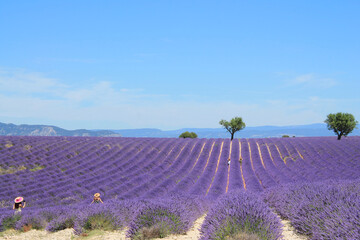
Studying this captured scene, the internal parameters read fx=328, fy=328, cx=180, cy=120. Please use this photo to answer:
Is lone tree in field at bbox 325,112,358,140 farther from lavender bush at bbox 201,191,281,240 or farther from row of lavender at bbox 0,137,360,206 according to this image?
lavender bush at bbox 201,191,281,240

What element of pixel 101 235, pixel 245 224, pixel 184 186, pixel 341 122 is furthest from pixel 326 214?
pixel 341 122

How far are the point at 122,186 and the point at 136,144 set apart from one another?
14.2 m

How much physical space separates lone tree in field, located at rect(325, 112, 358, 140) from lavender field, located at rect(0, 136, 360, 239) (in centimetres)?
865

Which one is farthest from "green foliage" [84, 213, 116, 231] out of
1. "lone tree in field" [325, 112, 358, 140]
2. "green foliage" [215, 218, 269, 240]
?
"lone tree in field" [325, 112, 358, 140]

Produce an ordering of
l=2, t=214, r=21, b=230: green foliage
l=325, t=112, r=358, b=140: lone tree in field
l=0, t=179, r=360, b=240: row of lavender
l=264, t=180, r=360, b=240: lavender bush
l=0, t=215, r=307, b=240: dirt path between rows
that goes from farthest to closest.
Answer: l=325, t=112, r=358, b=140: lone tree in field < l=2, t=214, r=21, b=230: green foliage < l=0, t=215, r=307, b=240: dirt path between rows < l=0, t=179, r=360, b=240: row of lavender < l=264, t=180, r=360, b=240: lavender bush

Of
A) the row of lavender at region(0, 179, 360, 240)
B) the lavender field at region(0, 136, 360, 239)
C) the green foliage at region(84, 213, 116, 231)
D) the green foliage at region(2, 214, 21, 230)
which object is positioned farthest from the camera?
the green foliage at region(2, 214, 21, 230)

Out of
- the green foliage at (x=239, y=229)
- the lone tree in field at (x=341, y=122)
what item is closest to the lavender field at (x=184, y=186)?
the green foliage at (x=239, y=229)

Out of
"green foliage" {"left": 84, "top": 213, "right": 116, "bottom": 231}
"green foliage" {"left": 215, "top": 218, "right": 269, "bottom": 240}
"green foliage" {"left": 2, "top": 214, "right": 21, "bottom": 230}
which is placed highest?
"green foliage" {"left": 215, "top": 218, "right": 269, "bottom": 240}

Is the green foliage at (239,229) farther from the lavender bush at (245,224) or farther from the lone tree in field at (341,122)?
the lone tree in field at (341,122)

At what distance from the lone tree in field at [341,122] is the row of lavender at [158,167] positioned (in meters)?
8.68

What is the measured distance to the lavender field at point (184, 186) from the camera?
574 cm

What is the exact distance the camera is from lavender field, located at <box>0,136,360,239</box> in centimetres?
574

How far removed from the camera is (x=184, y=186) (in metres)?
19.2

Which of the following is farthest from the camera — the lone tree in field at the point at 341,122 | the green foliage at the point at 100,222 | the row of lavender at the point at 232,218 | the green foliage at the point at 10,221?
the lone tree in field at the point at 341,122
